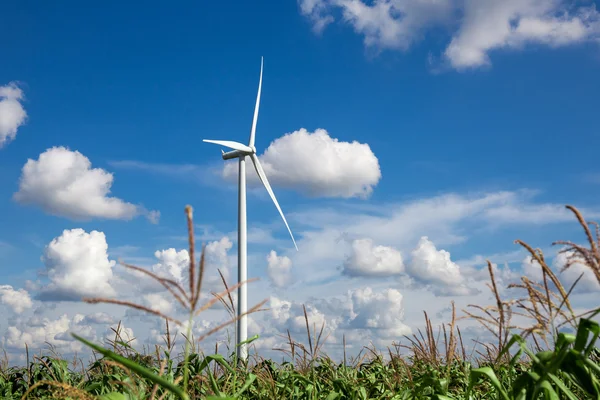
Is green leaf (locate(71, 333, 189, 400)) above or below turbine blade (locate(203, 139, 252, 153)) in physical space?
below

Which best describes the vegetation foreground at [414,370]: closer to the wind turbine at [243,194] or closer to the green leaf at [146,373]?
the green leaf at [146,373]

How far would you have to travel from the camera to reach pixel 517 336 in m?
4.53

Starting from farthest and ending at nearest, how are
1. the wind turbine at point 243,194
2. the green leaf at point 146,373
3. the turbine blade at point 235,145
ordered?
the turbine blade at point 235,145 < the wind turbine at point 243,194 < the green leaf at point 146,373

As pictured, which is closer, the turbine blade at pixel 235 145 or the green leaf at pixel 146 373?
the green leaf at pixel 146 373

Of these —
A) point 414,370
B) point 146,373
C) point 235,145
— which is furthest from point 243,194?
point 146,373

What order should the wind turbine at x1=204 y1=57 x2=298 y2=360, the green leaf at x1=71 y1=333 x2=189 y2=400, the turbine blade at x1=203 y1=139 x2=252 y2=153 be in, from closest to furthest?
the green leaf at x1=71 y1=333 x2=189 y2=400, the wind turbine at x1=204 y1=57 x2=298 y2=360, the turbine blade at x1=203 y1=139 x2=252 y2=153

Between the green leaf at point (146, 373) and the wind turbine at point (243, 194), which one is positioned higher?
the wind turbine at point (243, 194)

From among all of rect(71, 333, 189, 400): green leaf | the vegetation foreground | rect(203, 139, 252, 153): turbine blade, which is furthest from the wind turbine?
rect(71, 333, 189, 400): green leaf

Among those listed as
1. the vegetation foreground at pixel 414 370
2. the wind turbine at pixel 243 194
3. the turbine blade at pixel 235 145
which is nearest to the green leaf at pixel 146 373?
the vegetation foreground at pixel 414 370

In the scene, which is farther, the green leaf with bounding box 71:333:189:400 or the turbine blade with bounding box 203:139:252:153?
the turbine blade with bounding box 203:139:252:153

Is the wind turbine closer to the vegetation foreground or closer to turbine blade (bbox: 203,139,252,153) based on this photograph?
turbine blade (bbox: 203,139,252,153)

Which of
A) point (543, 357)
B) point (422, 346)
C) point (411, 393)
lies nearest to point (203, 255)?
point (543, 357)

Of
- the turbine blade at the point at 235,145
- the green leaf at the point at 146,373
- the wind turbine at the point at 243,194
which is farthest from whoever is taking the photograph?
the turbine blade at the point at 235,145

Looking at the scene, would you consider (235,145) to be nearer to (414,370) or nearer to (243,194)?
(243,194)
